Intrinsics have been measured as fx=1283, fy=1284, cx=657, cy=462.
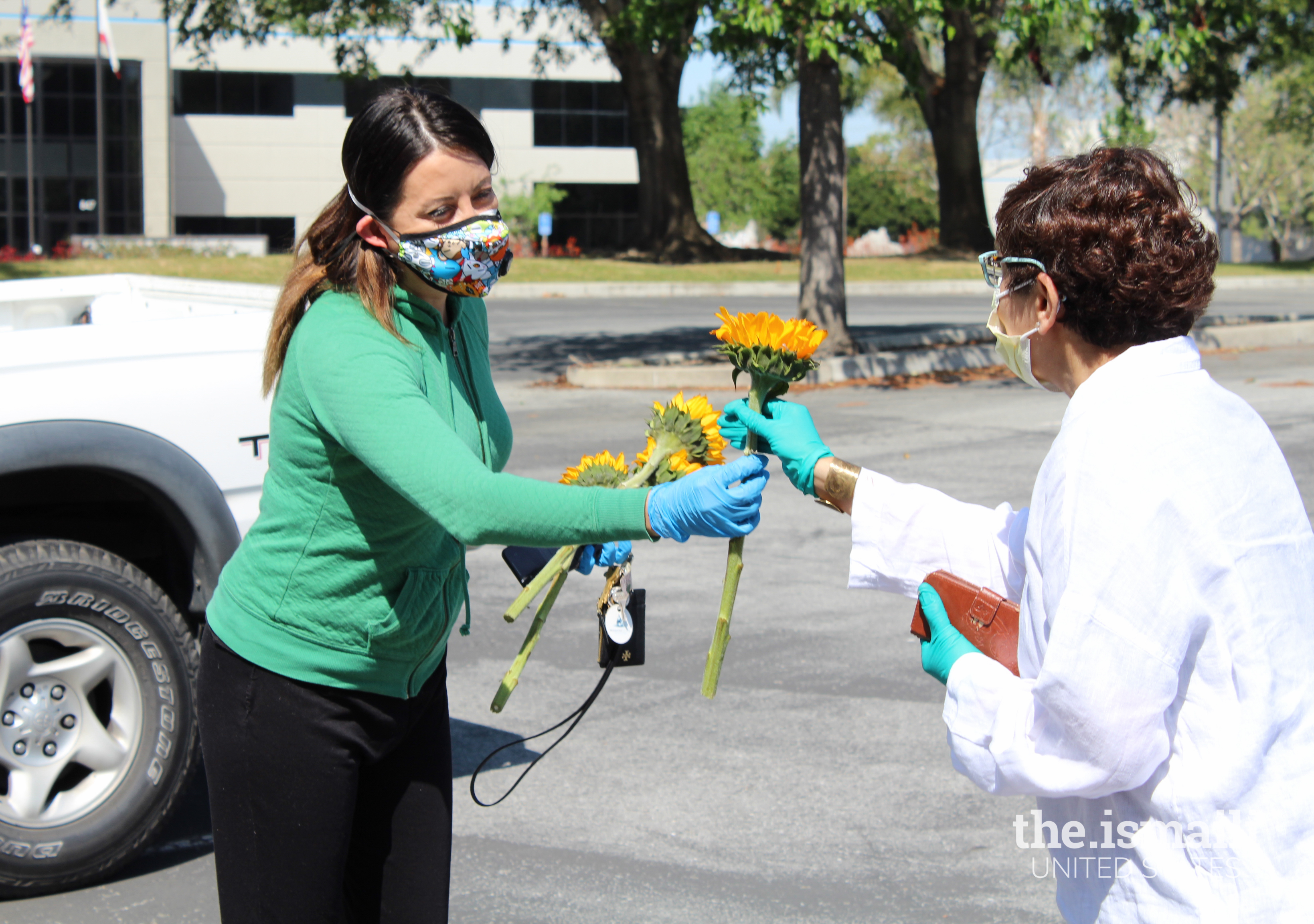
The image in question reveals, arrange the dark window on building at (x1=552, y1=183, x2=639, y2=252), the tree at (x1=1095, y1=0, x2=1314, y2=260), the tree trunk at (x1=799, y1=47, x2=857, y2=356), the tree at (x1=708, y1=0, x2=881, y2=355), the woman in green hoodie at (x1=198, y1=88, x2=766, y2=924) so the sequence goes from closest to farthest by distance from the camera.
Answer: the woman in green hoodie at (x1=198, y1=88, x2=766, y2=924), the tree at (x1=708, y1=0, x2=881, y2=355), the tree at (x1=1095, y1=0, x2=1314, y2=260), the tree trunk at (x1=799, y1=47, x2=857, y2=356), the dark window on building at (x1=552, y1=183, x2=639, y2=252)

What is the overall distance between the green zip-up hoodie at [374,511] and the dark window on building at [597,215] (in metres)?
54.6

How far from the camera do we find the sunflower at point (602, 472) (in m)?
2.86

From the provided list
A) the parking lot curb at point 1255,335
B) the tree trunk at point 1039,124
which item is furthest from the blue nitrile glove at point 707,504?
the tree trunk at point 1039,124

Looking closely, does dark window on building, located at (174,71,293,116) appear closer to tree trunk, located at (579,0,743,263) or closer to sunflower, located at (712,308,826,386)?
tree trunk, located at (579,0,743,263)

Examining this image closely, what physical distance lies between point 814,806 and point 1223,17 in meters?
13.3

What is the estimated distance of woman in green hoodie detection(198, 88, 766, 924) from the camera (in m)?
Answer: 2.18

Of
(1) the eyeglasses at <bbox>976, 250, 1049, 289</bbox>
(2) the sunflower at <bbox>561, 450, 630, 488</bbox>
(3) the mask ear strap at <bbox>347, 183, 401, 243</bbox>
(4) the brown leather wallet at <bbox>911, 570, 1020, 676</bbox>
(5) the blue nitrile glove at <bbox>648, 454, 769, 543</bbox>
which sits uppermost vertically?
(3) the mask ear strap at <bbox>347, 183, 401, 243</bbox>

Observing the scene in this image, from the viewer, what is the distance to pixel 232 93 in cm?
5256

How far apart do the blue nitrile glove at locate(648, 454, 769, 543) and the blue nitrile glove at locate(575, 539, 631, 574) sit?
2.20 ft

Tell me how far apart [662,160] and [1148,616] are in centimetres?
3411

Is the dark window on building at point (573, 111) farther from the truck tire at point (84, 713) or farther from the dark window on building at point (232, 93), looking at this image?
the truck tire at point (84, 713)

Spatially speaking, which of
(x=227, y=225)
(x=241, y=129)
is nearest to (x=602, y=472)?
(x=241, y=129)

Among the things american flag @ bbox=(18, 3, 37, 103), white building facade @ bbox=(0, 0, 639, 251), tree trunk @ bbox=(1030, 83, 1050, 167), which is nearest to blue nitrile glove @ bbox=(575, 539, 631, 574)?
american flag @ bbox=(18, 3, 37, 103)

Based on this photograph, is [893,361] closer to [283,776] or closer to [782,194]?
[283,776]
